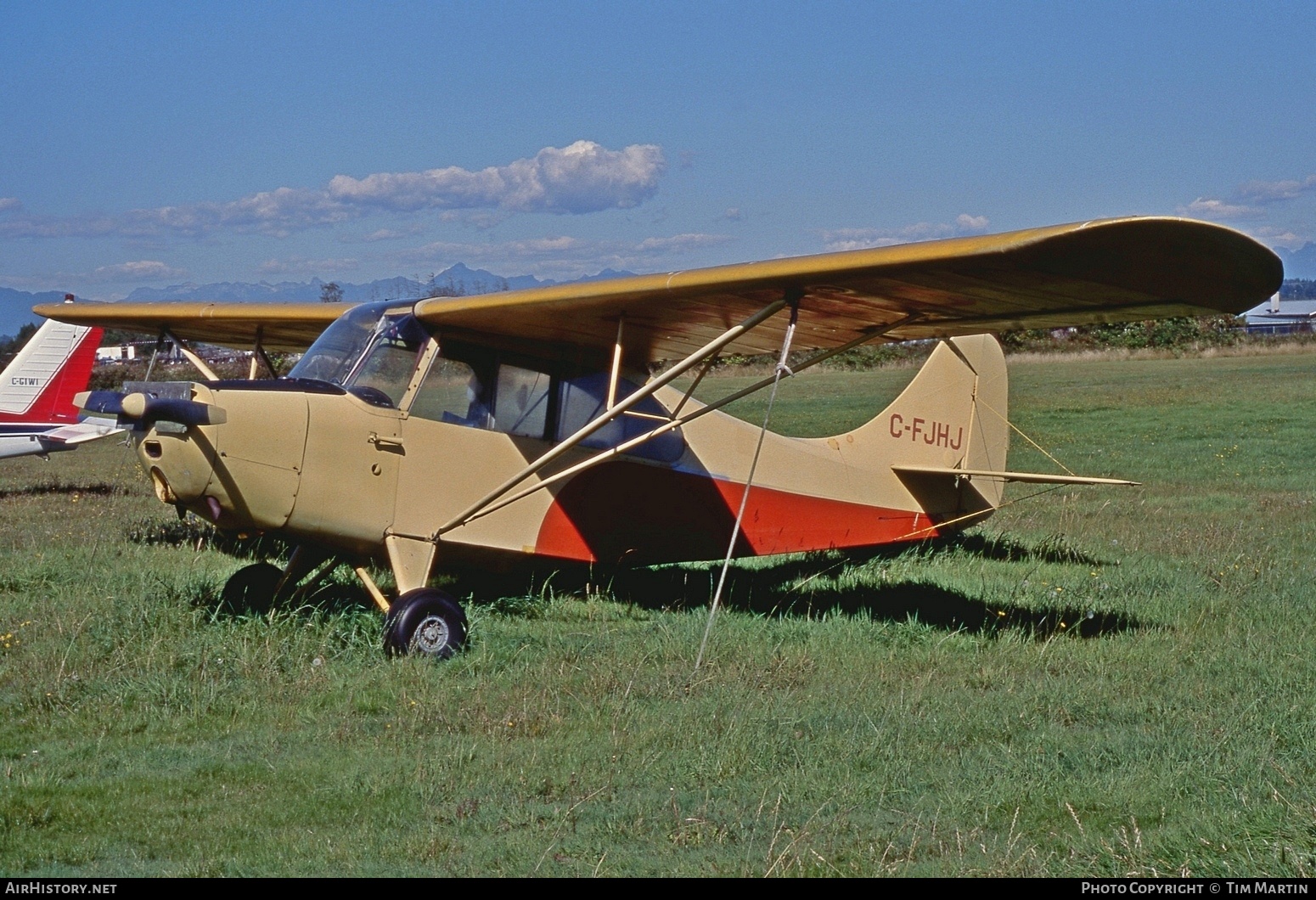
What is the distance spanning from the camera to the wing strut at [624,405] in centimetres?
714

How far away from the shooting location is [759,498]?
9.99m

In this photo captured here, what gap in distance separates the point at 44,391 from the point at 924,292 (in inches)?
621

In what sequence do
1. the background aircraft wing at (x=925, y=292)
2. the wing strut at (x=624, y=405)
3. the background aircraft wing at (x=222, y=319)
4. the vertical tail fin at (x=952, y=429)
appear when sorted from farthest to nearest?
the vertical tail fin at (x=952, y=429) → the background aircraft wing at (x=222, y=319) → the wing strut at (x=624, y=405) → the background aircraft wing at (x=925, y=292)

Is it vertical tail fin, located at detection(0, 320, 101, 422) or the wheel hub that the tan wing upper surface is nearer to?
the wheel hub

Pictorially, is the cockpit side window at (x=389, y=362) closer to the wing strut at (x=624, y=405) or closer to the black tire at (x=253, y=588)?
the wing strut at (x=624, y=405)

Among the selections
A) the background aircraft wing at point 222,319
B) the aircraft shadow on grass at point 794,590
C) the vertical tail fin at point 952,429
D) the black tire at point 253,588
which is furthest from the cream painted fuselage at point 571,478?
the background aircraft wing at point 222,319

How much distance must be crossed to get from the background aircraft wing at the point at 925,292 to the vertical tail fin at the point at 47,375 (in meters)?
12.9

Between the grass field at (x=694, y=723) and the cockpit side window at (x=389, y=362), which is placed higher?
the cockpit side window at (x=389, y=362)

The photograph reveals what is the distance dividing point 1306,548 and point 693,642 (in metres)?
6.39

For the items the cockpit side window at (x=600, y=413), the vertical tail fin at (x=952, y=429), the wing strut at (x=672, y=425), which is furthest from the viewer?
the vertical tail fin at (x=952, y=429)

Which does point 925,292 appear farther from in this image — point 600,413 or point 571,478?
point 571,478

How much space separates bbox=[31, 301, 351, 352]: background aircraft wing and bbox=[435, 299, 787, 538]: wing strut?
9.86 feet

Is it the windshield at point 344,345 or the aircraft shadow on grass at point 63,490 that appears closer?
the windshield at point 344,345

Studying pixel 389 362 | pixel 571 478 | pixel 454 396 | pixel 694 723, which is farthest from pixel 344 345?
pixel 694 723
